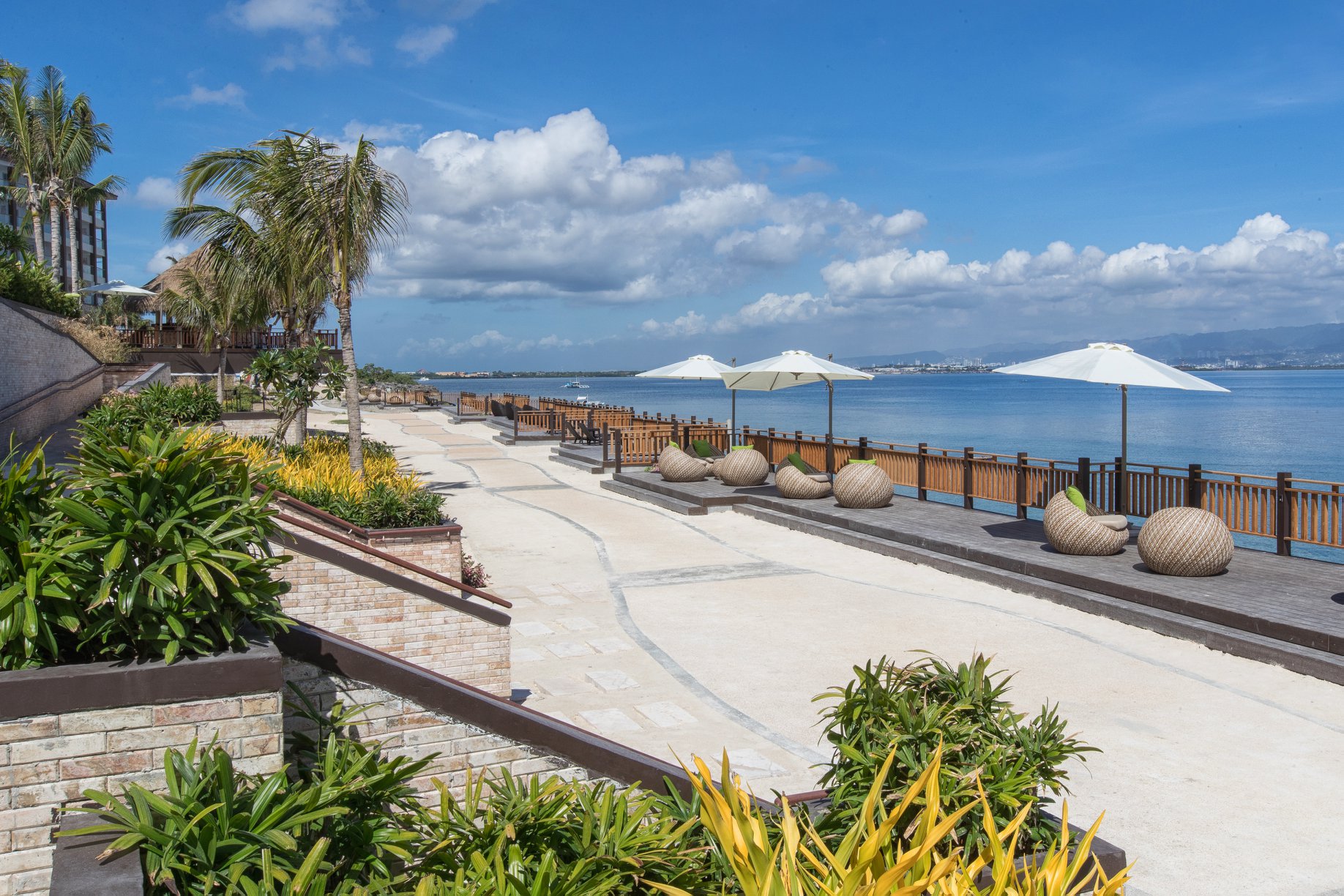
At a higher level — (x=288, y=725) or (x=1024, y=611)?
(x=288, y=725)

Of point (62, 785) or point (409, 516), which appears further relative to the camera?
point (409, 516)

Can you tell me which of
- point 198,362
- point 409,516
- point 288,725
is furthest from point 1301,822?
point 198,362

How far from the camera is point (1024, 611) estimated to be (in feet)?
35.7

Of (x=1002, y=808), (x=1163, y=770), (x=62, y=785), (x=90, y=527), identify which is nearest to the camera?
(x=62, y=785)

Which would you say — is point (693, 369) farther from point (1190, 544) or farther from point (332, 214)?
point (1190, 544)

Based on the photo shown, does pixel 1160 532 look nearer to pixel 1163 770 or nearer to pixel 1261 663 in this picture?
pixel 1261 663

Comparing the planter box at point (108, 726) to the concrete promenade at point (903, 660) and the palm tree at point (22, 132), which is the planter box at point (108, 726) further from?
the palm tree at point (22, 132)

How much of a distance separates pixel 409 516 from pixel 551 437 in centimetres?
2507

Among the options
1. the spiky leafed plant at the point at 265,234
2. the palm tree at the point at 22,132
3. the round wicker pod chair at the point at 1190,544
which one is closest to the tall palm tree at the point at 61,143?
the palm tree at the point at 22,132

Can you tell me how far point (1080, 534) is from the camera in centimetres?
1230

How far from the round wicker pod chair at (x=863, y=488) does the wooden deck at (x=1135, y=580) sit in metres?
0.17

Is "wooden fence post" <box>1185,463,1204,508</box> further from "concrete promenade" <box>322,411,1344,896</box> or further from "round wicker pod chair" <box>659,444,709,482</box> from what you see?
"round wicker pod chair" <box>659,444,709,482</box>

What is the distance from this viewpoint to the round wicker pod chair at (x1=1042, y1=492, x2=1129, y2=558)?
12.2m

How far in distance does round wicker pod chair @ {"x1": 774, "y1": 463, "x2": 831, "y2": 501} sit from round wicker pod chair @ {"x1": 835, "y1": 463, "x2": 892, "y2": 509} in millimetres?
1065
